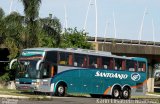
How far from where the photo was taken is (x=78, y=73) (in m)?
33.9

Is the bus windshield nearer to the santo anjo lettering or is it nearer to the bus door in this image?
the bus door

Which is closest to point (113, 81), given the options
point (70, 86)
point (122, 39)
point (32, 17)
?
point (70, 86)

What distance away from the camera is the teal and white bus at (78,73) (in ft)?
106

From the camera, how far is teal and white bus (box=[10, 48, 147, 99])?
3219 centimetres

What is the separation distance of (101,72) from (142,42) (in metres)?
28.1

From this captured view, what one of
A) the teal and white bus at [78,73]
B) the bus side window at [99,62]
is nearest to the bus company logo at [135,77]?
the teal and white bus at [78,73]

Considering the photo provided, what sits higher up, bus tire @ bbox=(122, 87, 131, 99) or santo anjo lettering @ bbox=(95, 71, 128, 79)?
santo anjo lettering @ bbox=(95, 71, 128, 79)

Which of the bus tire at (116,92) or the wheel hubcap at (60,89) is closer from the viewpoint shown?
the wheel hubcap at (60,89)

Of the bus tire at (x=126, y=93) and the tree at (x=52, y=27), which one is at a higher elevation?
the tree at (x=52, y=27)

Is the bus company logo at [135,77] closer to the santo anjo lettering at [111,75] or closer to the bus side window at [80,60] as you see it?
the santo anjo lettering at [111,75]

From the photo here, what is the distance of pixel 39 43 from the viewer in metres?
42.9

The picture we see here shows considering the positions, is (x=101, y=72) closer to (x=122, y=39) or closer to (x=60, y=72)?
(x=60, y=72)

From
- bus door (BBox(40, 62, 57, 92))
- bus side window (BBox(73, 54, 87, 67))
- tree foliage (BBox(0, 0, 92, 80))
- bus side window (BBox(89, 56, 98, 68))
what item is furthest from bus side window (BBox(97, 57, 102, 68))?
tree foliage (BBox(0, 0, 92, 80))

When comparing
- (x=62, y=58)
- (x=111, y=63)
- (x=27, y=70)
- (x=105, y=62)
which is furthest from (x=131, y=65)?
(x=27, y=70)
